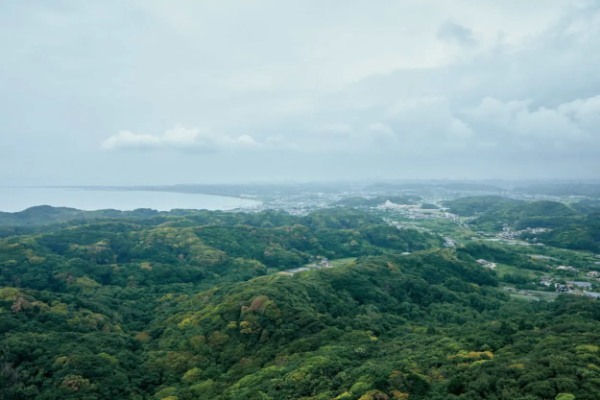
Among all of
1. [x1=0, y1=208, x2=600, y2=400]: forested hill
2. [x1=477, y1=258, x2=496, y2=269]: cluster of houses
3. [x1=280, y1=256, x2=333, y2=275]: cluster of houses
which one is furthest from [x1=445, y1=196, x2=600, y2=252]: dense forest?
[x1=280, y1=256, x2=333, y2=275]: cluster of houses

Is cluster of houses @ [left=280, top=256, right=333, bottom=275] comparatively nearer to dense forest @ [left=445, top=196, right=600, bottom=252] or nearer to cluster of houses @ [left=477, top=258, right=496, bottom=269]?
cluster of houses @ [left=477, top=258, right=496, bottom=269]

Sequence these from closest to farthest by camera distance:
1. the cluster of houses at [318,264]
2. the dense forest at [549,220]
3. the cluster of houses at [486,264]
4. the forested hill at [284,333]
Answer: the forested hill at [284,333]
the cluster of houses at [486,264]
the cluster of houses at [318,264]
the dense forest at [549,220]

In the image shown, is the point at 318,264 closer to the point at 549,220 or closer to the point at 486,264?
the point at 486,264

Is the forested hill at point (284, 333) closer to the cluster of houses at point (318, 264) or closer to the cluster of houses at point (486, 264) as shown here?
the cluster of houses at point (486, 264)

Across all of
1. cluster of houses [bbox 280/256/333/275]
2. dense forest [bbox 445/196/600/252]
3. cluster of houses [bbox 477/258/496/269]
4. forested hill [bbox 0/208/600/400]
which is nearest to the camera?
forested hill [bbox 0/208/600/400]

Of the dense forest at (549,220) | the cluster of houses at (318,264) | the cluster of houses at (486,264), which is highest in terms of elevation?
the dense forest at (549,220)

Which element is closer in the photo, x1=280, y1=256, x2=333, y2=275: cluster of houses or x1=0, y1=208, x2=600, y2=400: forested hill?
x1=0, y1=208, x2=600, y2=400: forested hill

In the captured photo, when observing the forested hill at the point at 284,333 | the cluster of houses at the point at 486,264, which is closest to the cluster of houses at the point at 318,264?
the forested hill at the point at 284,333

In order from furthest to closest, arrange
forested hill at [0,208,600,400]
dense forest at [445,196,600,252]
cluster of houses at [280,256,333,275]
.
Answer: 1. dense forest at [445,196,600,252]
2. cluster of houses at [280,256,333,275]
3. forested hill at [0,208,600,400]

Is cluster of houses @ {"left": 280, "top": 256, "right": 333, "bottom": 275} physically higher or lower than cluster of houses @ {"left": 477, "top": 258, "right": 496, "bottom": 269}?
lower

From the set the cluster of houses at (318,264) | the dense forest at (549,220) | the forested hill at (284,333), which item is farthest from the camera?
the dense forest at (549,220)

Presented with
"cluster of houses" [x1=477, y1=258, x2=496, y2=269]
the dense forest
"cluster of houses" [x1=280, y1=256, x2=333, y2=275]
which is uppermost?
the dense forest
